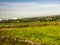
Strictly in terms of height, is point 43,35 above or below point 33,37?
above

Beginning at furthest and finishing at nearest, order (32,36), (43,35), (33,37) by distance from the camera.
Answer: (32,36) < (43,35) < (33,37)

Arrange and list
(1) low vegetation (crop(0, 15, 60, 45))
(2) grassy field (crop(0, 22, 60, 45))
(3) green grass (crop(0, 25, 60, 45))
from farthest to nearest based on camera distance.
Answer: (3) green grass (crop(0, 25, 60, 45)), (1) low vegetation (crop(0, 15, 60, 45)), (2) grassy field (crop(0, 22, 60, 45))

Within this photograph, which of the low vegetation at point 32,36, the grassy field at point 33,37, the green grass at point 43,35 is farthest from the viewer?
the green grass at point 43,35

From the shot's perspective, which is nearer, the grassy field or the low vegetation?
the grassy field

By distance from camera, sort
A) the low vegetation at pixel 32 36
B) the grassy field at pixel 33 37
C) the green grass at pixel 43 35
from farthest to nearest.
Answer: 1. the green grass at pixel 43 35
2. the low vegetation at pixel 32 36
3. the grassy field at pixel 33 37

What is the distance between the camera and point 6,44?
3806 cm

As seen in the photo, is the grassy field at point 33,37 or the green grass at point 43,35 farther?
the green grass at point 43,35

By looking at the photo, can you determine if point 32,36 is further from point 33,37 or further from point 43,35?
point 43,35

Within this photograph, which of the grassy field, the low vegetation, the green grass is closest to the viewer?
the grassy field

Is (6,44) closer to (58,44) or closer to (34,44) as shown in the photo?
(34,44)

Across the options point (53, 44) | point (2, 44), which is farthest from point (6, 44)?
point (53, 44)

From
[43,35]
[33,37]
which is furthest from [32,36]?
[43,35]

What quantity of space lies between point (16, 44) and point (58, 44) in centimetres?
738

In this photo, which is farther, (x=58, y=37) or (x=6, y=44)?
(x=58, y=37)
